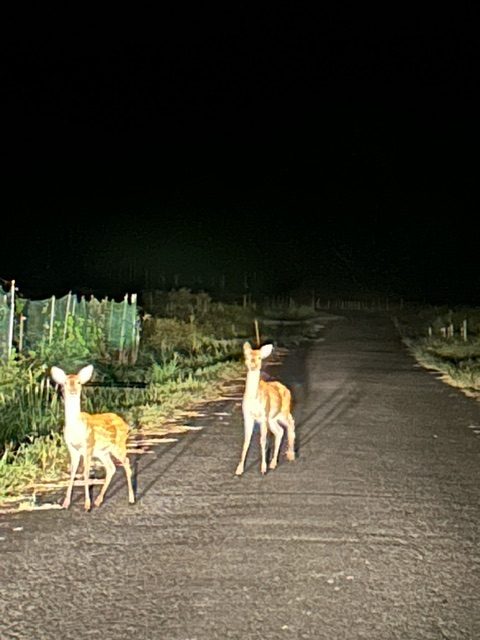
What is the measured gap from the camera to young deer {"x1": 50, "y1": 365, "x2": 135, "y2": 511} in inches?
283

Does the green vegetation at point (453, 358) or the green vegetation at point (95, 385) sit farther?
the green vegetation at point (453, 358)

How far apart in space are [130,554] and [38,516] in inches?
50.3

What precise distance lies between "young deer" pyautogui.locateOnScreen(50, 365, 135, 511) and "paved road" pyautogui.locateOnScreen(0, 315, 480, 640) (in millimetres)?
263

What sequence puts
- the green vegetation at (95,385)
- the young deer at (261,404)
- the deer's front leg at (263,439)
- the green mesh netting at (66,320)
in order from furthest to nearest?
the green mesh netting at (66,320) < the green vegetation at (95,385) < the deer's front leg at (263,439) < the young deer at (261,404)

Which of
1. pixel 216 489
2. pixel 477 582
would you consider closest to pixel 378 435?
pixel 216 489

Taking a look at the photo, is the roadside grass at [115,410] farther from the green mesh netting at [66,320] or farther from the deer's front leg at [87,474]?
the green mesh netting at [66,320]

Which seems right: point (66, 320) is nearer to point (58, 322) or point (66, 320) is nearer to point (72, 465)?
point (58, 322)

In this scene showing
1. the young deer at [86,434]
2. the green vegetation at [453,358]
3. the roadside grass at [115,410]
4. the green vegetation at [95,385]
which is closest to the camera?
the young deer at [86,434]

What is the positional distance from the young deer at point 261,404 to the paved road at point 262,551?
→ 1.09 ft

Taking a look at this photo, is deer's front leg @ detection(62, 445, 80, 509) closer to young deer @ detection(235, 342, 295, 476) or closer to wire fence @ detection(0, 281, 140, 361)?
young deer @ detection(235, 342, 295, 476)

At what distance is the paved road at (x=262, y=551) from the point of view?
4.91 metres

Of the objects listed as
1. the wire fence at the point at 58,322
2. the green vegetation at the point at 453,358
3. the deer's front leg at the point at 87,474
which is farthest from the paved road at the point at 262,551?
the green vegetation at the point at 453,358

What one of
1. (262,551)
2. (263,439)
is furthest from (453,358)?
(262,551)

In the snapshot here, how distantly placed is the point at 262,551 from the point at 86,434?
1804 mm
